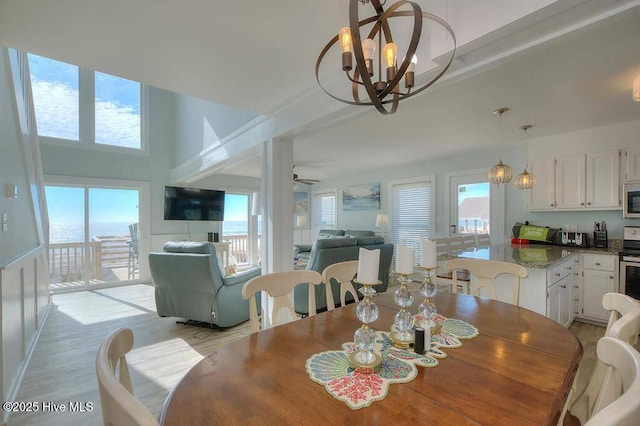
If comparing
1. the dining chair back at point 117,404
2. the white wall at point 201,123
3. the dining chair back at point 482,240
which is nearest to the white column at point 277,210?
the white wall at point 201,123

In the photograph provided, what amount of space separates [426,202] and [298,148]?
2.84 metres

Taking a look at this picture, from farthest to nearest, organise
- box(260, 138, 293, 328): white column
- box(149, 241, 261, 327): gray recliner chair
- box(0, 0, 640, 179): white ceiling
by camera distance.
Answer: box(149, 241, 261, 327): gray recliner chair, box(260, 138, 293, 328): white column, box(0, 0, 640, 179): white ceiling

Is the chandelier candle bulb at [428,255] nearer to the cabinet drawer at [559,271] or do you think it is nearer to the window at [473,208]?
the cabinet drawer at [559,271]

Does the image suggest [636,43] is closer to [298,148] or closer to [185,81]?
[185,81]

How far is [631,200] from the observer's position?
336cm

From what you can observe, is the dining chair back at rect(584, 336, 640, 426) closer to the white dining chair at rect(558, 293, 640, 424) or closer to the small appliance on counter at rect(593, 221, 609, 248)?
the white dining chair at rect(558, 293, 640, 424)

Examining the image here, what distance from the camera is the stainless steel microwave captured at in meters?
3.32

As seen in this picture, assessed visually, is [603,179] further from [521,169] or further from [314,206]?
[314,206]

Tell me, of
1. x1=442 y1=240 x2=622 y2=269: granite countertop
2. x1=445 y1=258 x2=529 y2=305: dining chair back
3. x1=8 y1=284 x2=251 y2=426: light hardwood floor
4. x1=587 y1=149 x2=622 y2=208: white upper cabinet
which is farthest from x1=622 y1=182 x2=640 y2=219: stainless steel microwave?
x1=8 y1=284 x2=251 y2=426: light hardwood floor

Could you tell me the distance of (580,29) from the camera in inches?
51.8

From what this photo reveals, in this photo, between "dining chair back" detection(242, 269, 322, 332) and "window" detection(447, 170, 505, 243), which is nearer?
"dining chair back" detection(242, 269, 322, 332)

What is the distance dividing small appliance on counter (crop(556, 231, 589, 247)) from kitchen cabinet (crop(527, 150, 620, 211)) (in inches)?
13.5

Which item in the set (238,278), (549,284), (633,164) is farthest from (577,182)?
(238,278)

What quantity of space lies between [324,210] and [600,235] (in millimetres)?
5815
